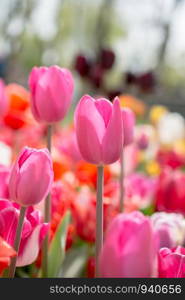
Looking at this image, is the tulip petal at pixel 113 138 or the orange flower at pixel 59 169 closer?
the tulip petal at pixel 113 138

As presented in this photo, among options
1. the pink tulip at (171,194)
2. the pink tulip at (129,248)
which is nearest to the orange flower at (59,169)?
the pink tulip at (171,194)

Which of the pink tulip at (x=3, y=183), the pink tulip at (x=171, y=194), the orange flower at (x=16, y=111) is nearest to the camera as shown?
the pink tulip at (x=3, y=183)

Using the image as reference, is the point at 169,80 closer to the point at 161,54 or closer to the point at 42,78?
the point at 161,54

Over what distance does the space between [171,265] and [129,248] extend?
63 mm

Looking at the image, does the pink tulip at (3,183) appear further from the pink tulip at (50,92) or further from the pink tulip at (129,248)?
the pink tulip at (129,248)

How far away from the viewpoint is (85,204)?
48 centimetres

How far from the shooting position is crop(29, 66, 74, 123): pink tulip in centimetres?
36

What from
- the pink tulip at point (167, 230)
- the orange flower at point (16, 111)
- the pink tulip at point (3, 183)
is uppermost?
the orange flower at point (16, 111)

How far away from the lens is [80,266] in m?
0.48

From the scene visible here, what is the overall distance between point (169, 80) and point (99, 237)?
833 cm

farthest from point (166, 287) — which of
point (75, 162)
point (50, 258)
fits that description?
point (75, 162)

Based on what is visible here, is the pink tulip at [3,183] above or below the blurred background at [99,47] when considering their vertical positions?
below

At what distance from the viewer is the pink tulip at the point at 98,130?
282 millimetres

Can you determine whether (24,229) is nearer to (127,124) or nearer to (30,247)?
(30,247)
